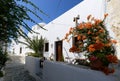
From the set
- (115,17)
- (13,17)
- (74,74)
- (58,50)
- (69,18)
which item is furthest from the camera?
(58,50)

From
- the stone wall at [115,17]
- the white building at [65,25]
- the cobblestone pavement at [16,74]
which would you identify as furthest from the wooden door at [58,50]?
the stone wall at [115,17]

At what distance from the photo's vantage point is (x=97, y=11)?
24.2ft

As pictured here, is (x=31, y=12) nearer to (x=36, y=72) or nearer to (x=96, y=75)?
(x=96, y=75)

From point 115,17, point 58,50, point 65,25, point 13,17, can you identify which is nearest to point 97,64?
point 115,17

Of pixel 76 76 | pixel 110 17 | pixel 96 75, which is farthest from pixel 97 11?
pixel 96 75

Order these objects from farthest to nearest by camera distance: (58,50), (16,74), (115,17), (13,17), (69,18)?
(58,50)
(16,74)
(69,18)
(115,17)
(13,17)

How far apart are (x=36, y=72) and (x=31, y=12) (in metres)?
8.46

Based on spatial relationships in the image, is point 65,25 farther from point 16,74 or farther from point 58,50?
point 16,74

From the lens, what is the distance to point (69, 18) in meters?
10.2

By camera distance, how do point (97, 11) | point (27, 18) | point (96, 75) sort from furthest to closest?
point (97, 11) → point (96, 75) → point (27, 18)

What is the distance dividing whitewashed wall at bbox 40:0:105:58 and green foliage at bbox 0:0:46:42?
4852 mm

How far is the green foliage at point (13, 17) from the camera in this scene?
2125 mm

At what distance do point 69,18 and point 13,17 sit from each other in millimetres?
8119

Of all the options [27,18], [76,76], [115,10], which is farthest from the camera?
[115,10]
